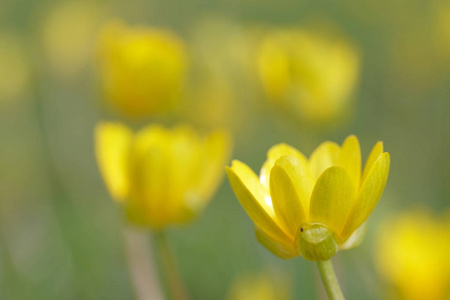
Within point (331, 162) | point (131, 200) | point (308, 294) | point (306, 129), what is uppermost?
point (331, 162)

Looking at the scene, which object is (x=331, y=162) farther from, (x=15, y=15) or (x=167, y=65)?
(x=15, y=15)

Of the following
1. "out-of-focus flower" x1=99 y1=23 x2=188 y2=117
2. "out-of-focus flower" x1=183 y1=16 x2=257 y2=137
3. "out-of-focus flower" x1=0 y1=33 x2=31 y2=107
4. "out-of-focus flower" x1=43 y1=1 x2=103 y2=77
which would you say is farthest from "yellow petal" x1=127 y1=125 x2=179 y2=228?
"out-of-focus flower" x1=43 y1=1 x2=103 y2=77

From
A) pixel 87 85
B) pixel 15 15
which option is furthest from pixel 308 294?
pixel 15 15

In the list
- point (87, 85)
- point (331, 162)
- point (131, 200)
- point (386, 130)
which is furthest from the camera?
point (87, 85)

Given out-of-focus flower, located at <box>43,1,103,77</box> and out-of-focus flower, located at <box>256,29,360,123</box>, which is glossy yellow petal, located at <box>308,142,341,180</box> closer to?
out-of-focus flower, located at <box>256,29,360,123</box>

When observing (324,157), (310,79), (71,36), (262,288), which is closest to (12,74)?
(71,36)

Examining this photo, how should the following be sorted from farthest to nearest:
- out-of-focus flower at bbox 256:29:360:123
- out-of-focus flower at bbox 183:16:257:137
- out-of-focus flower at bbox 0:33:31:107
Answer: out-of-focus flower at bbox 0:33:31:107 → out-of-focus flower at bbox 183:16:257:137 → out-of-focus flower at bbox 256:29:360:123

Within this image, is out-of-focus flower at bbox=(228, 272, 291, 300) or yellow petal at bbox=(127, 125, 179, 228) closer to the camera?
yellow petal at bbox=(127, 125, 179, 228)
